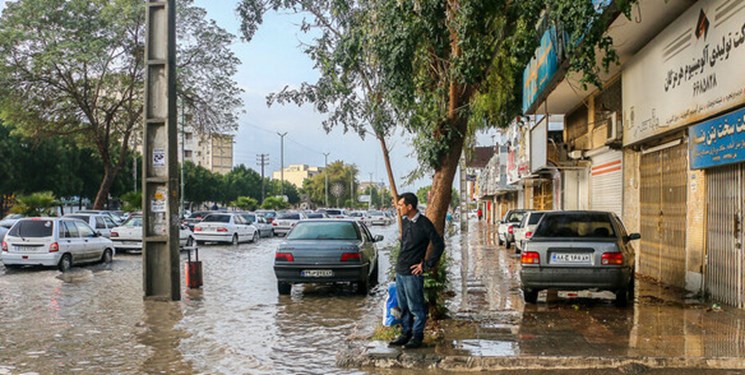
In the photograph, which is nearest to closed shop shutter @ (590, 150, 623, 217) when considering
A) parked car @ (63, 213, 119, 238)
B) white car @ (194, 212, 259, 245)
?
white car @ (194, 212, 259, 245)

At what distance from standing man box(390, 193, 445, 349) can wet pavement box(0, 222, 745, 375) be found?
308mm

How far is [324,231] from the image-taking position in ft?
46.4

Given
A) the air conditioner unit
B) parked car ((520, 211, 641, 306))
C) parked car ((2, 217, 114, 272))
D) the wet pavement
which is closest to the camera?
the wet pavement

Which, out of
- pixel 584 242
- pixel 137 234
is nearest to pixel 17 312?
pixel 584 242

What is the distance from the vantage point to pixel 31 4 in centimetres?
3338

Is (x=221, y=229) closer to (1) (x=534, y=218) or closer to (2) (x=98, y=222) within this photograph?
(2) (x=98, y=222)

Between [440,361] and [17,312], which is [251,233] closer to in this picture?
[17,312]

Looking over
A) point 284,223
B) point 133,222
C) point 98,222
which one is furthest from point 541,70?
point 284,223

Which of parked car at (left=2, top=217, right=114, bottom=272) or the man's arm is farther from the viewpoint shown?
parked car at (left=2, top=217, right=114, bottom=272)

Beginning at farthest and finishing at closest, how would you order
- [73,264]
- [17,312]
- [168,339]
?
[73,264] < [17,312] < [168,339]

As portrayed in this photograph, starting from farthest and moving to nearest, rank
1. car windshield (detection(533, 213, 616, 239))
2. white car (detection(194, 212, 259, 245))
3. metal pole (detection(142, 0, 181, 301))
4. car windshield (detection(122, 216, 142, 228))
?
white car (detection(194, 212, 259, 245)), car windshield (detection(122, 216, 142, 228)), metal pole (detection(142, 0, 181, 301)), car windshield (detection(533, 213, 616, 239))

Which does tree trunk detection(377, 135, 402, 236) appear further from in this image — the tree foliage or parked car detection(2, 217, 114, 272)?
the tree foliage

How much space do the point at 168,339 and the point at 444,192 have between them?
437 centimetres

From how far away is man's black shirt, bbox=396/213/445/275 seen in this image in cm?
769
